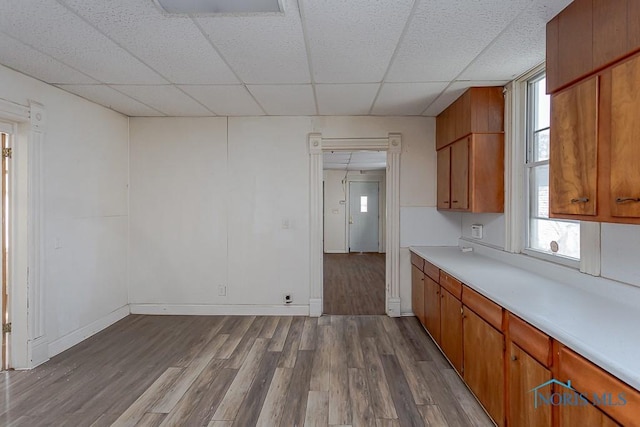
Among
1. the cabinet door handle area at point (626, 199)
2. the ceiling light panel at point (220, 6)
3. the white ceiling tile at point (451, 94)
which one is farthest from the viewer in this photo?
the white ceiling tile at point (451, 94)

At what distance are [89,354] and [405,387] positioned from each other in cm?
290

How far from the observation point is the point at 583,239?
1992 mm

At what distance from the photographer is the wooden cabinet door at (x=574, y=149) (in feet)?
5.15

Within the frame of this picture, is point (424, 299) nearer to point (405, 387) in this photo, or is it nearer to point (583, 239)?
point (405, 387)

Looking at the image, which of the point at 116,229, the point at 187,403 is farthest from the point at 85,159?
the point at 187,403

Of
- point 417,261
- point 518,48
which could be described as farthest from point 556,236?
point 417,261

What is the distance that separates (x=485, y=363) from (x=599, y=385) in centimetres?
94

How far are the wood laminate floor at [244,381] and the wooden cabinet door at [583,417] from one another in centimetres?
85

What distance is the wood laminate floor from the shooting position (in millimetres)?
2127

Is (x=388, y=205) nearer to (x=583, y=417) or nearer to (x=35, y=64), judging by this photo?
(x=583, y=417)

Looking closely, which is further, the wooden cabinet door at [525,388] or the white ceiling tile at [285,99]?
the white ceiling tile at [285,99]

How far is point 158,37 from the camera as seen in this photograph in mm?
2088

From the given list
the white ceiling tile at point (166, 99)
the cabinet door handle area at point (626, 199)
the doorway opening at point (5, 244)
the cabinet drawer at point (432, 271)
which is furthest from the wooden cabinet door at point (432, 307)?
the doorway opening at point (5, 244)

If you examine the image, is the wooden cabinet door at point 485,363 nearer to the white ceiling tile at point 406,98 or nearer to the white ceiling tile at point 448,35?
the white ceiling tile at point 448,35
